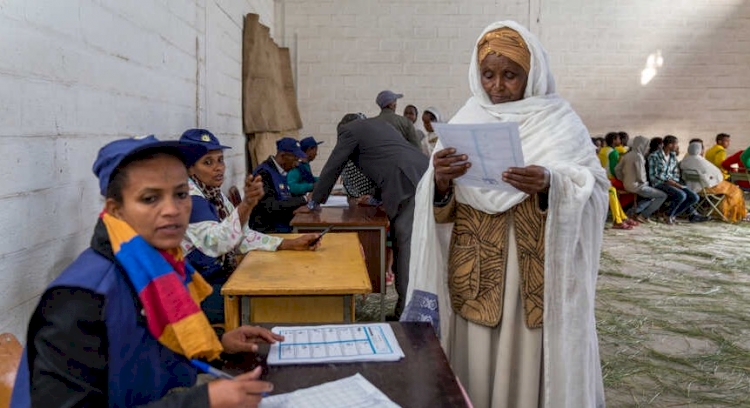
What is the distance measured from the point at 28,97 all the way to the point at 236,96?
381 centimetres

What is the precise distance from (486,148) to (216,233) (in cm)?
128

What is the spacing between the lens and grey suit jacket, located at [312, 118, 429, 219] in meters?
3.77

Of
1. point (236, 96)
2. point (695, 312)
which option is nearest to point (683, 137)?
point (695, 312)

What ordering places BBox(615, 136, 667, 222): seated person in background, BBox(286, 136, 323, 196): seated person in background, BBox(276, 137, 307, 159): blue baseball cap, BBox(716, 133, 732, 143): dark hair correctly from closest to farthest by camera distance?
BBox(276, 137, 307, 159): blue baseball cap → BBox(286, 136, 323, 196): seated person in background → BBox(615, 136, 667, 222): seated person in background → BBox(716, 133, 732, 143): dark hair

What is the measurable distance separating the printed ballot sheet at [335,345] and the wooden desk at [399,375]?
0.02 metres

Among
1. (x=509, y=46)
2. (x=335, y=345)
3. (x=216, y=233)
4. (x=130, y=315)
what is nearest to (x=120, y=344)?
(x=130, y=315)

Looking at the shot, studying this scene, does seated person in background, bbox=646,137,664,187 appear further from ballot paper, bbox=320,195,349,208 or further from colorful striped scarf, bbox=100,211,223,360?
colorful striped scarf, bbox=100,211,223,360

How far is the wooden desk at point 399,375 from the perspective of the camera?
116 cm

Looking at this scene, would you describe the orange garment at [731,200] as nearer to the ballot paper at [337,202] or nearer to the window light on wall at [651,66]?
the window light on wall at [651,66]

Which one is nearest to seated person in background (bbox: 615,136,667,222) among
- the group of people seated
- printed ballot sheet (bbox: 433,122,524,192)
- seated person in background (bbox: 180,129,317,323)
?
the group of people seated

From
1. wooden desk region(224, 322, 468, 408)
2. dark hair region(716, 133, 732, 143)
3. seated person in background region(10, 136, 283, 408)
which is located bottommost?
wooden desk region(224, 322, 468, 408)

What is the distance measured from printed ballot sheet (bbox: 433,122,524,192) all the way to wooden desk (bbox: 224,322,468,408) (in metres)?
0.50

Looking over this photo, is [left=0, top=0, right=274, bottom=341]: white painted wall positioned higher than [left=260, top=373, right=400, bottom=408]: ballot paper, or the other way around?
[left=0, top=0, right=274, bottom=341]: white painted wall

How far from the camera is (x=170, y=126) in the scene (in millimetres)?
3277
